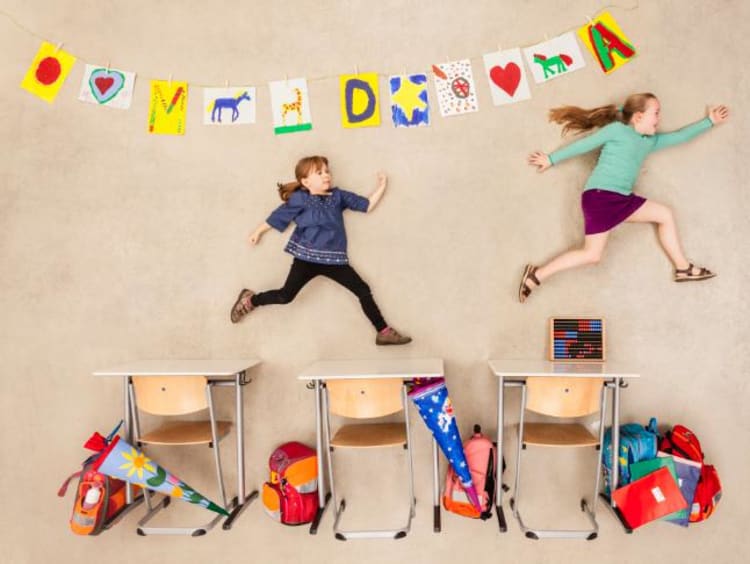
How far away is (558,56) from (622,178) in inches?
29.6

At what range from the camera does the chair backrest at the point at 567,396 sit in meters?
2.22

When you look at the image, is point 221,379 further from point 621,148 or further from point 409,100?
point 621,148

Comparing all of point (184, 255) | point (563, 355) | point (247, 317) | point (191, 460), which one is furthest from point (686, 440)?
point (184, 255)

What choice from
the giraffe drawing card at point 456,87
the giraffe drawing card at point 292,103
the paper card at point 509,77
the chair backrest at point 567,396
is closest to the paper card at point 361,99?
the giraffe drawing card at point 292,103

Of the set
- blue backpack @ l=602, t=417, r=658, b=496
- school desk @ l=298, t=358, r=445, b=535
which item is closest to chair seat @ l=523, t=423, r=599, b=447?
blue backpack @ l=602, t=417, r=658, b=496

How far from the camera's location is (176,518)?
278cm

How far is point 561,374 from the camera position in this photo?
213cm

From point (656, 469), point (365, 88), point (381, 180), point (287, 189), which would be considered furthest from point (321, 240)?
point (656, 469)

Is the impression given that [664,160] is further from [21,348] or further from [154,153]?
[21,348]

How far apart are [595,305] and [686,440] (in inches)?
30.3

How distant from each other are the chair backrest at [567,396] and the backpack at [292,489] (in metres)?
1.21

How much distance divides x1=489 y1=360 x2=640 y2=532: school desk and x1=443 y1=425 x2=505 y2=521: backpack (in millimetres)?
44

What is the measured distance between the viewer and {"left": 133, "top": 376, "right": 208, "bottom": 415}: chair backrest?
2359 mm

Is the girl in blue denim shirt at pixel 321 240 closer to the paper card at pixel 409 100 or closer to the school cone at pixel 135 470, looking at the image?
the paper card at pixel 409 100
